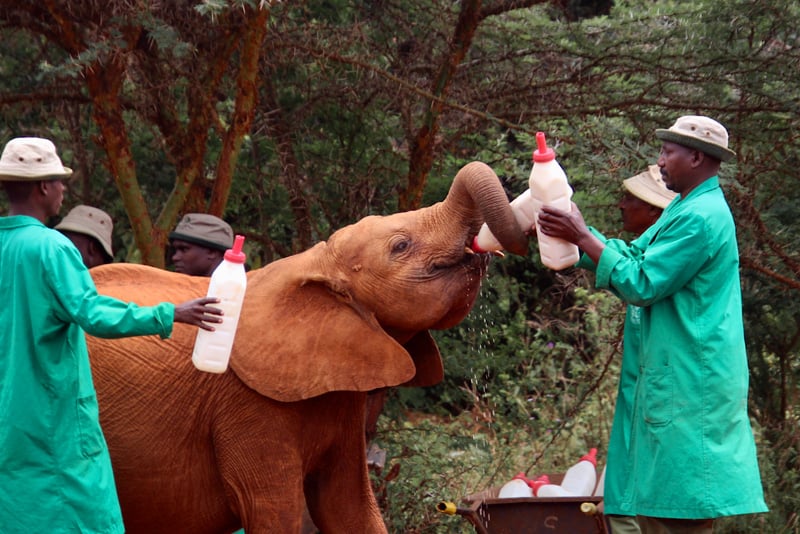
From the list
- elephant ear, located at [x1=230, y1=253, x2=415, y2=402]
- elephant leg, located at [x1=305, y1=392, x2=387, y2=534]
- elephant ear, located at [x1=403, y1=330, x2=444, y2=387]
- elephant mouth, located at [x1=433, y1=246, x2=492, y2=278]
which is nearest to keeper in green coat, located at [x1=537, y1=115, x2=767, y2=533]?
elephant mouth, located at [x1=433, y1=246, x2=492, y2=278]

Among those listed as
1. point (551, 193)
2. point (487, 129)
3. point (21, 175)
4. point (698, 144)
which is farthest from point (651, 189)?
point (487, 129)

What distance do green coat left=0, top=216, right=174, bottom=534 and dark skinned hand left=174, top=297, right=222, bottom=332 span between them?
0.32 metres

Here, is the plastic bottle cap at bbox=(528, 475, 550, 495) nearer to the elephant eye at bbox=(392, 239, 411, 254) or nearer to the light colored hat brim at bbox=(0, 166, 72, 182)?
the elephant eye at bbox=(392, 239, 411, 254)

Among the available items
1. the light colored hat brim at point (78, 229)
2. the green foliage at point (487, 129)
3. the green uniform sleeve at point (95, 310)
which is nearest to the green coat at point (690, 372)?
the green uniform sleeve at point (95, 310)

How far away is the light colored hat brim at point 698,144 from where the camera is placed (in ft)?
16.1

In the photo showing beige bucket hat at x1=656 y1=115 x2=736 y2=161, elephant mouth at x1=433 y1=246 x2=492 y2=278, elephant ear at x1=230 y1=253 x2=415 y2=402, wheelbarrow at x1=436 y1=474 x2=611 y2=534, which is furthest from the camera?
wheelbarrow at x1=436 y1=474 x2=611 y2=534

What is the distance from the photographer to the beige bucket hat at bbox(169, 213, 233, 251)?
6742 millimetres

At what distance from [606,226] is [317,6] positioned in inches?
102

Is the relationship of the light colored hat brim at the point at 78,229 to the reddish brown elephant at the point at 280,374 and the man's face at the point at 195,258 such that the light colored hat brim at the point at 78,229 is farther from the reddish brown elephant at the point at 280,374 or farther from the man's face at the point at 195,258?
the reddish brown elephant at the point at 280,374

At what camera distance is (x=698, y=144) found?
4.91m

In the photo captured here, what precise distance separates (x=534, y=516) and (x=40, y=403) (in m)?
2.57

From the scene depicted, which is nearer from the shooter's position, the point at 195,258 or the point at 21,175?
the point at 21,175

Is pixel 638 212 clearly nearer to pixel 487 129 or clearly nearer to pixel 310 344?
pixel 310 344

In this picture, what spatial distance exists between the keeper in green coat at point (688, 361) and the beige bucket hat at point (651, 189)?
1020 millimetres
